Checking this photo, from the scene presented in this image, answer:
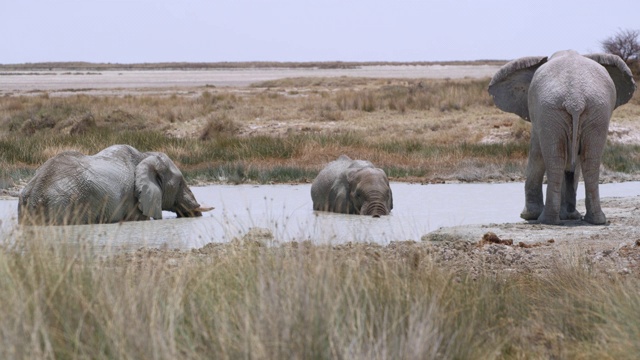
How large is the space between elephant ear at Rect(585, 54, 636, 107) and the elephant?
5.38 m

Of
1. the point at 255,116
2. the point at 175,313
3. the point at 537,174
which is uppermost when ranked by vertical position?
the point at 175,313

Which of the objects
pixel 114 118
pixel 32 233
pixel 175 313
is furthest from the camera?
pixel 114 118

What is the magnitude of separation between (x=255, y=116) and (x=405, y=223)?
65.4ft

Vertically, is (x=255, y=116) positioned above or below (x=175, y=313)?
below

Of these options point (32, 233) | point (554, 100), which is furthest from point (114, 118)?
point (32, 233)

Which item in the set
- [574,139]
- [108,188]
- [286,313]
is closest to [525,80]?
[574,139]

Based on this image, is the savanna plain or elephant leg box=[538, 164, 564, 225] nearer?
the savanna plain

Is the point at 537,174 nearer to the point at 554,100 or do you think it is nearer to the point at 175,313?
the point at 554,100

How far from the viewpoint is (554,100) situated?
11.9 meters

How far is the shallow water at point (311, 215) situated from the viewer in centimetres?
1173

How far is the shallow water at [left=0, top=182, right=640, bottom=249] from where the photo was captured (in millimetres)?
11727

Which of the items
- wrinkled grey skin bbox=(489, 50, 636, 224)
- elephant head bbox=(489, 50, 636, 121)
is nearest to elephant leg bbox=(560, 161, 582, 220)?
wrinkled grey skin bbox=(489, 50, 636, 224)

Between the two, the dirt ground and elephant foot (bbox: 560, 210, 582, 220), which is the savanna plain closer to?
the dirt ground

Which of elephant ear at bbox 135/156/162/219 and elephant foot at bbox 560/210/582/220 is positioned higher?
elephant ear at bbox 135/156/162/219
